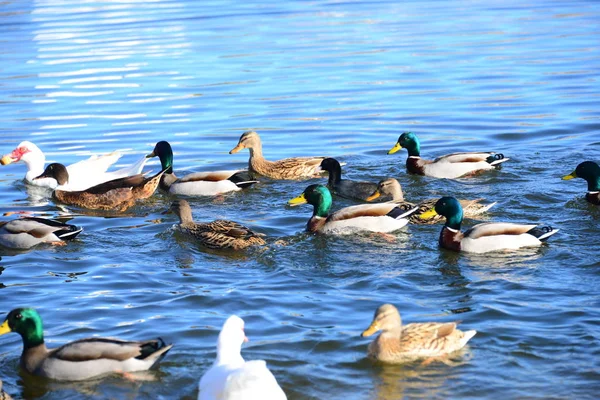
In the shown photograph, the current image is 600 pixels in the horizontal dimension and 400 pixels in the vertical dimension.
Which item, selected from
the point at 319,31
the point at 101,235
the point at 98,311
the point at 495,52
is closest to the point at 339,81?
the point at 495,52

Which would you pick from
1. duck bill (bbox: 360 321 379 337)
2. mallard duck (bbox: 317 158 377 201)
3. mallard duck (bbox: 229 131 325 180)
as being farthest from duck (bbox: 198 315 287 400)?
mallard duck (bbox: 229 131 325 180)

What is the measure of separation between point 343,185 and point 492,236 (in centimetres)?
305

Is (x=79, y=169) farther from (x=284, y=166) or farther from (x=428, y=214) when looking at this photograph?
(x=428, y=214)

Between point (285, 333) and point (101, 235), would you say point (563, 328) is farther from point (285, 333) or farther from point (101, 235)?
point (101, 235)

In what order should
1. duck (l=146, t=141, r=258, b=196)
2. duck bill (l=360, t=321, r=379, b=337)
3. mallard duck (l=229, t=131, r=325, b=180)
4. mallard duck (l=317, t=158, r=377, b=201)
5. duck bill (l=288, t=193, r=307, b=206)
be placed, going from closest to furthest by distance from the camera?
1. duck bill (l=360, t=321, r=379, b=337)
2. duck bill (l=288, t=193, r=307, b=206)
3. mallard duck (l=317, t=158, r=377, b=201)
4. duck (l=146, t=141, r=258, b=196)
5. mallard duck (l=229, t=131, r=325, b=180)

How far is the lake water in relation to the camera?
800cm

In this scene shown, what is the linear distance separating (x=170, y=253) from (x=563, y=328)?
4277mm

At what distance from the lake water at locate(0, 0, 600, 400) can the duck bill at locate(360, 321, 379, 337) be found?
0.27 m

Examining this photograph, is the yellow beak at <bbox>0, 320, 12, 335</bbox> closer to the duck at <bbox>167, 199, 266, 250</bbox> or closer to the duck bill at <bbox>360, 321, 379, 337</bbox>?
the duck bill at <bbox>360, 321, 379, 337</bbox>

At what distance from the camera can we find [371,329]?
7840mm

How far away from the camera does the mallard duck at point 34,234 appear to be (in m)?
11.3

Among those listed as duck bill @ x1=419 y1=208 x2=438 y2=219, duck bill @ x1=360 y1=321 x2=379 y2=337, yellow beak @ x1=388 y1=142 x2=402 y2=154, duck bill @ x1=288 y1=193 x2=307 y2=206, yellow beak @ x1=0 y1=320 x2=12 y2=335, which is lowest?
duck bill @ x1=360 y1=321 x2=379 y2=337

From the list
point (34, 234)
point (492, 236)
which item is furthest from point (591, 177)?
point (34, 234)

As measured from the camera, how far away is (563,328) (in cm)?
818
